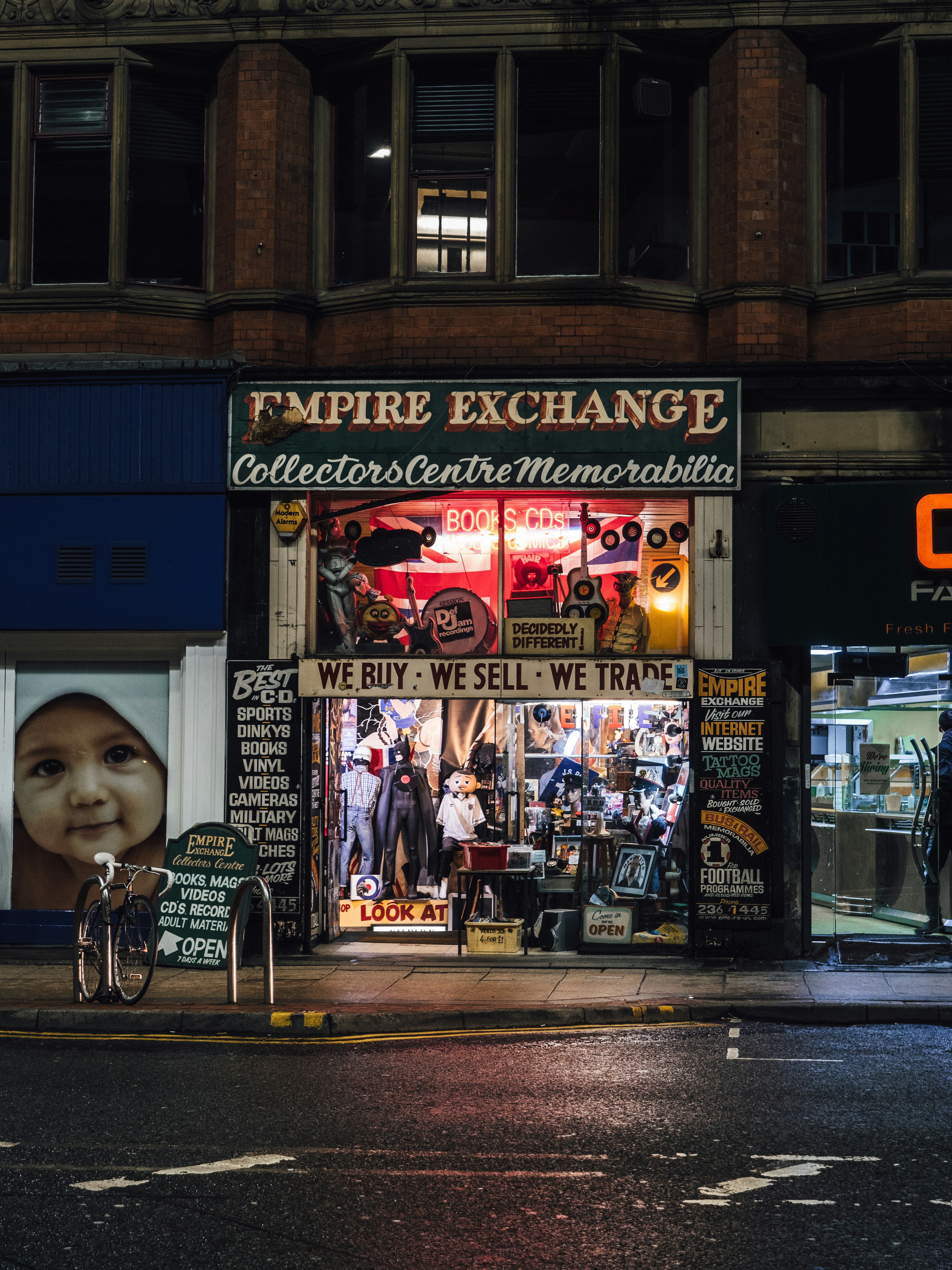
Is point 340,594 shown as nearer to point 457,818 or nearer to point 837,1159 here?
point 457,818

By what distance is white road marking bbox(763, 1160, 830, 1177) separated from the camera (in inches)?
247

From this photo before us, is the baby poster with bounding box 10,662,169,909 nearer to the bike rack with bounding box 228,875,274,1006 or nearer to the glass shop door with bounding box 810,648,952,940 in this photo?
the bike rack with bounding box 228,875,274,1006

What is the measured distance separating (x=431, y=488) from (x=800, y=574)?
3.60 metres

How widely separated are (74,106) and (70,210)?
107cm

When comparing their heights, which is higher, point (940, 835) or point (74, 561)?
point (74, 561)

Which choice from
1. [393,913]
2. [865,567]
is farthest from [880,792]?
[393,913]

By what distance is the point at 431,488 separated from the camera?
13.6 metres

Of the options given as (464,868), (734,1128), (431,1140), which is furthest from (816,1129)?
(464,868)

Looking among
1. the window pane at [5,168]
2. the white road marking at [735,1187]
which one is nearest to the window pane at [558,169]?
the window pane at [5,168]

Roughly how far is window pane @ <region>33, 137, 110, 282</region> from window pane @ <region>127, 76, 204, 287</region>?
0.33 metres

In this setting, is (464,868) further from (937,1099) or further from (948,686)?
(937,1099)

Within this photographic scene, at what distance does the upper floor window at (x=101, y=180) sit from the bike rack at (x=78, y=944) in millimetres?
6570

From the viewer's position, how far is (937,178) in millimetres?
13680

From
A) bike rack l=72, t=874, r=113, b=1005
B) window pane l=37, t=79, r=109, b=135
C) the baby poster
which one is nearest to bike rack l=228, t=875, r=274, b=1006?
bike rack l=72, t=874, r=113, b=1005
